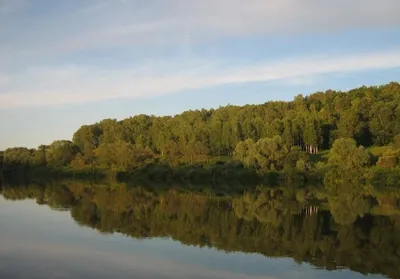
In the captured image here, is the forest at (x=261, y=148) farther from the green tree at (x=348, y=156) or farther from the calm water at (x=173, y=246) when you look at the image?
the calm water at (x=173, y=246)

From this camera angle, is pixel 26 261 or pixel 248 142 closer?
pixel 26 261

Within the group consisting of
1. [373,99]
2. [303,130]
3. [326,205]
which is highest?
[373,99]

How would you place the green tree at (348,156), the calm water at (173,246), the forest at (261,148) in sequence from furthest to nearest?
the forest at (261,148) → the green tree at (348,156) → the calm water at (173,246)

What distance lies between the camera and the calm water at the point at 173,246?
1755 centimetres

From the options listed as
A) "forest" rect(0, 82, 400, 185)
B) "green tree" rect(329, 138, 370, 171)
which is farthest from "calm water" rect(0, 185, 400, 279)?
"forest" rect(0, 82, 400, 185)

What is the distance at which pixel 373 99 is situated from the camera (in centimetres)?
10594

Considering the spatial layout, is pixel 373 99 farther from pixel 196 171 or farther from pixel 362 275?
pixel 362 275

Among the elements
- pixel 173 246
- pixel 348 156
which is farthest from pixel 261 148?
pixel 173 246

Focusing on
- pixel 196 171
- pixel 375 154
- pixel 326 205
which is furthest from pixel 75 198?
pixel 375 154

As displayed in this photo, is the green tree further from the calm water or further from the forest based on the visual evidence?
the calm water

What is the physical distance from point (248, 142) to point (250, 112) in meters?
40.2

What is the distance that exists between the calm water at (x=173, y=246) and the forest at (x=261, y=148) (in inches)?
1545

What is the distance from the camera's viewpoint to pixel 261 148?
7681 centimetres

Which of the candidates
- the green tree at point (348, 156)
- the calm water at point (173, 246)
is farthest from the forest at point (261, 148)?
the calm water at point (173, 246)
